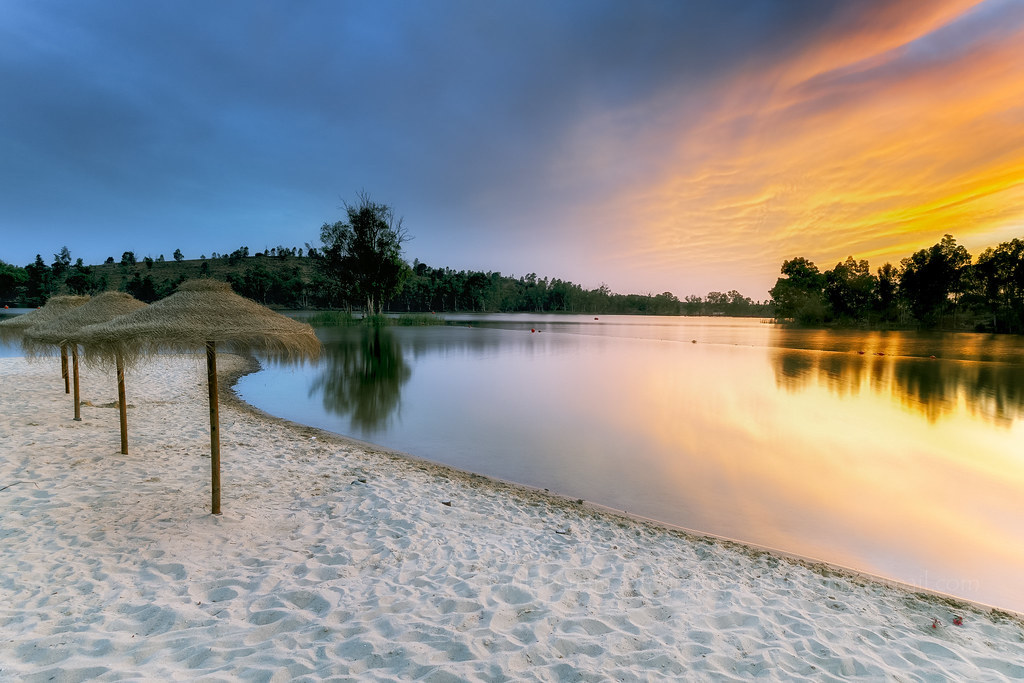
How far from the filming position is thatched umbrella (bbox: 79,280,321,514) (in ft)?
15.2

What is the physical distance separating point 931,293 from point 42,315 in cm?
8761

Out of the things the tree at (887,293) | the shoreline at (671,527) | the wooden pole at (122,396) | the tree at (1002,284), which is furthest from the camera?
→ the tree at (887,293)

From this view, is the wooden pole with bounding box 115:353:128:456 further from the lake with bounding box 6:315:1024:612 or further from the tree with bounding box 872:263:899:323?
the tree with bounding box 872:263:899:323

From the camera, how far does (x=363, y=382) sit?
59.0ft

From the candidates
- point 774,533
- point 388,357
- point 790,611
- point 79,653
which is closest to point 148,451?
point 79,653

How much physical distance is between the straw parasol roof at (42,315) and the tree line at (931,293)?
83.1 m

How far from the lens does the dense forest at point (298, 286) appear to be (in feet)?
287

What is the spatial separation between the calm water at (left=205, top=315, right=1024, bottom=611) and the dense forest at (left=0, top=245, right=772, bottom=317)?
43143mm

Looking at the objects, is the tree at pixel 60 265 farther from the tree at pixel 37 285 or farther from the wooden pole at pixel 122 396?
the wooden pole at pixel 122 396

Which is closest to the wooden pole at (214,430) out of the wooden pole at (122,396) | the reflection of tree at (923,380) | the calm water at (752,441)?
the wooden pole at (122,396)

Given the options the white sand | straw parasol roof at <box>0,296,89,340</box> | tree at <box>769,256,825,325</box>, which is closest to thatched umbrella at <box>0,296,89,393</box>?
straw parasol roof at <box>0,296,89,340</box>

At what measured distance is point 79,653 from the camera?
2914 mm

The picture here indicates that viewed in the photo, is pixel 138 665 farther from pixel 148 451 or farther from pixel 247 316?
pixel 148 451

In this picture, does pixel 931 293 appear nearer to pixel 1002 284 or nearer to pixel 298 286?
pixel 1002 284
